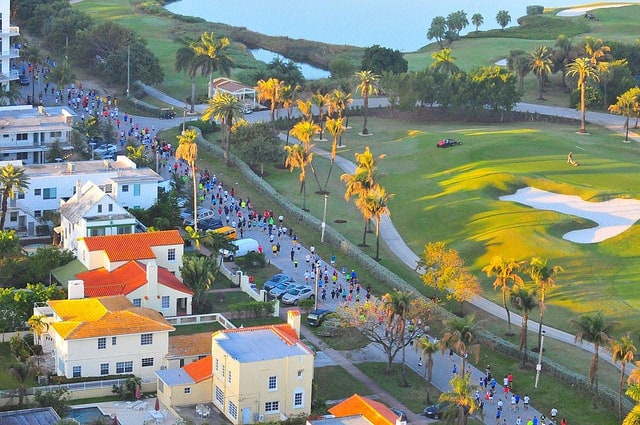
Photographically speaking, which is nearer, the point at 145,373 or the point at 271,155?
the point at 145,373

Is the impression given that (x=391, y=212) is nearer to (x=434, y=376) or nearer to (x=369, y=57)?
(x=434, y=376)

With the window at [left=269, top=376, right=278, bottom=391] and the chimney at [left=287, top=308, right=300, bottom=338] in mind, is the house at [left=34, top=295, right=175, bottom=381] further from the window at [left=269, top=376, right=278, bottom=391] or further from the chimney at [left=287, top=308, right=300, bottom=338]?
the window at [left=269, top=376, right=278, bottom=391]

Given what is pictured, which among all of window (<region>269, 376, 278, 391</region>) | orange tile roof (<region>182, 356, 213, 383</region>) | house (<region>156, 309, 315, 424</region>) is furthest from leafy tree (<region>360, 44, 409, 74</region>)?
window (<region>269, 376, 278, 391</region>)

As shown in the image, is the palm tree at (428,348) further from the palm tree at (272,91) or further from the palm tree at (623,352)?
the palm tree at (272,91)

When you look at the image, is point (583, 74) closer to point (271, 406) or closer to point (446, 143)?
point (446, 143)

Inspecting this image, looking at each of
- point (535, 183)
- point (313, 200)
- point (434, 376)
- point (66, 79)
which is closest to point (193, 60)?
point (66, 79)

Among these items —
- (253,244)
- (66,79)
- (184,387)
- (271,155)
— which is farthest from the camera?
(66,79)

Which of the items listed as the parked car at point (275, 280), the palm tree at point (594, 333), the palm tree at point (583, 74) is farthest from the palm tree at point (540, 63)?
the palm tree at point (594, 333)
